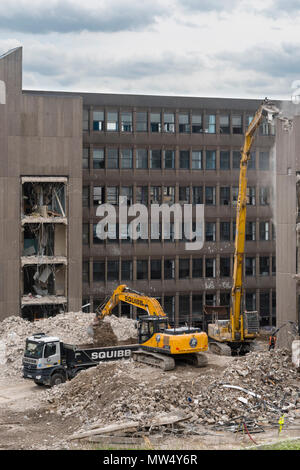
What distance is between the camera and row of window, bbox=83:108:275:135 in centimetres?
5900

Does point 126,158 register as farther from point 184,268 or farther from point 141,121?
point 184,268

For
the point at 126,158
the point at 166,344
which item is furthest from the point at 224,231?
the point at 166,344

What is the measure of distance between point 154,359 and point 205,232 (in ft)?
90.1

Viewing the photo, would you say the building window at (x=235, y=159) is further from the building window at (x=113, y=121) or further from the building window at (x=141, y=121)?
the building window at (x=113, y=121)

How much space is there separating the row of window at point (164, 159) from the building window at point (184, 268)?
25.6 ft

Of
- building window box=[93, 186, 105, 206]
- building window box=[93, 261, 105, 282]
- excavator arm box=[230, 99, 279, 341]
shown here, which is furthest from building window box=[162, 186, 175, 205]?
excavator arm box=[230, 99, 279, 341]

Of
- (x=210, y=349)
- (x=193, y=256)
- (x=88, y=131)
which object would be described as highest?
(x=88, y=131)

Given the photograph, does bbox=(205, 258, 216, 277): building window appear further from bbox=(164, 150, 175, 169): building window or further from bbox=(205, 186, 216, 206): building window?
bbox=(164, 150, 175, 169): building window

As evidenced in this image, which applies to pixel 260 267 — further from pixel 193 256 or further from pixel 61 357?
pixel 61 357

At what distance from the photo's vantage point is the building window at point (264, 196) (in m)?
62.3

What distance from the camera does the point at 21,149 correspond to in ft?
154

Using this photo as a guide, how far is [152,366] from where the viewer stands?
114ft
